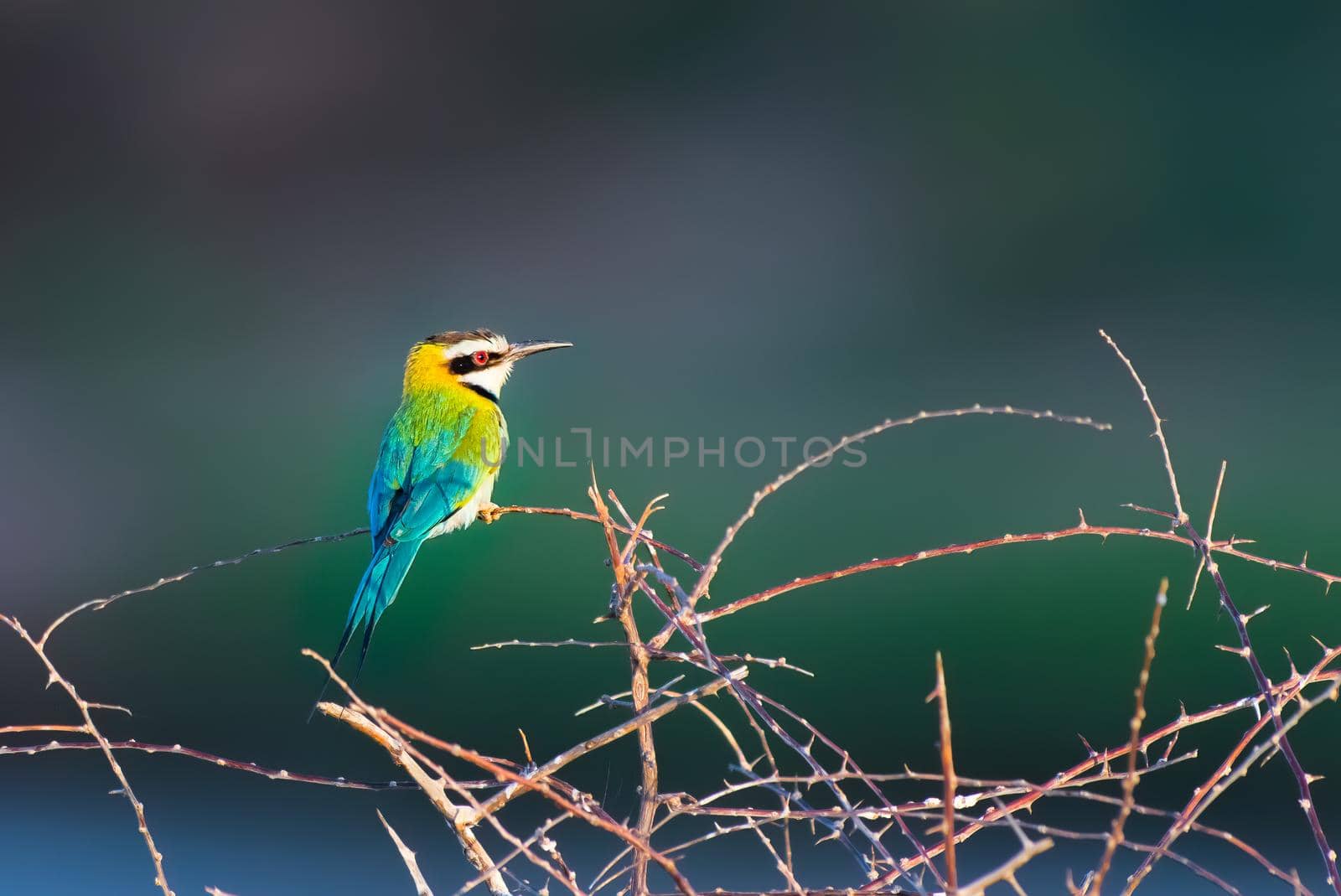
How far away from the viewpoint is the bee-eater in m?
2.21

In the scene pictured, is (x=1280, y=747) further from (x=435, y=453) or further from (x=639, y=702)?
(x=435, y=453)

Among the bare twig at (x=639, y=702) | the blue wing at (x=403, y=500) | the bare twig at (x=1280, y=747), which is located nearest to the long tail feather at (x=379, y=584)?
the blue wing at (x=403, y=500)

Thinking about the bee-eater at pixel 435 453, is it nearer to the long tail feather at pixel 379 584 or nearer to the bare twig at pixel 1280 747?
the long tail feather at pixel 379 584

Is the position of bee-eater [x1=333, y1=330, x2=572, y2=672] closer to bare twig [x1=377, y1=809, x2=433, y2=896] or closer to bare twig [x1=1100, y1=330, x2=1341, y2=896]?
bare twig [x1=377, y1=809, x2=433, y2=896]

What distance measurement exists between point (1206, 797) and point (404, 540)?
1.60m

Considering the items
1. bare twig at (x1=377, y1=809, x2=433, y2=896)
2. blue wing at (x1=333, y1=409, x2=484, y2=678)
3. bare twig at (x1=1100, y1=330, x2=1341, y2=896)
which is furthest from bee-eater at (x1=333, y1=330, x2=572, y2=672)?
bare twig at (x1=1100, y1=330, x2=1341, y2=896)

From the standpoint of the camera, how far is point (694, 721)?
3.91 metres

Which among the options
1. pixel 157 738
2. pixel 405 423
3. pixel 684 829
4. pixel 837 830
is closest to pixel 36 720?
pixel 157 738

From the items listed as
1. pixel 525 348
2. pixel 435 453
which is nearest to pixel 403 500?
pixel 435 453

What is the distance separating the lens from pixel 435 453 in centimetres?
250

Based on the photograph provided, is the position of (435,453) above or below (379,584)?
above

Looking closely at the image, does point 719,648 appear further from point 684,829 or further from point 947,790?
point 947,790

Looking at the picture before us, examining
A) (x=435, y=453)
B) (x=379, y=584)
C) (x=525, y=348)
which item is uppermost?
(x=525, y=348)

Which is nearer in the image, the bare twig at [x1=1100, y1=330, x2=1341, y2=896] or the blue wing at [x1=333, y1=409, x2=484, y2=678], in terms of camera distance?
the bare twig at [x1=1100, y1=330, x2=1341, y2=896]
